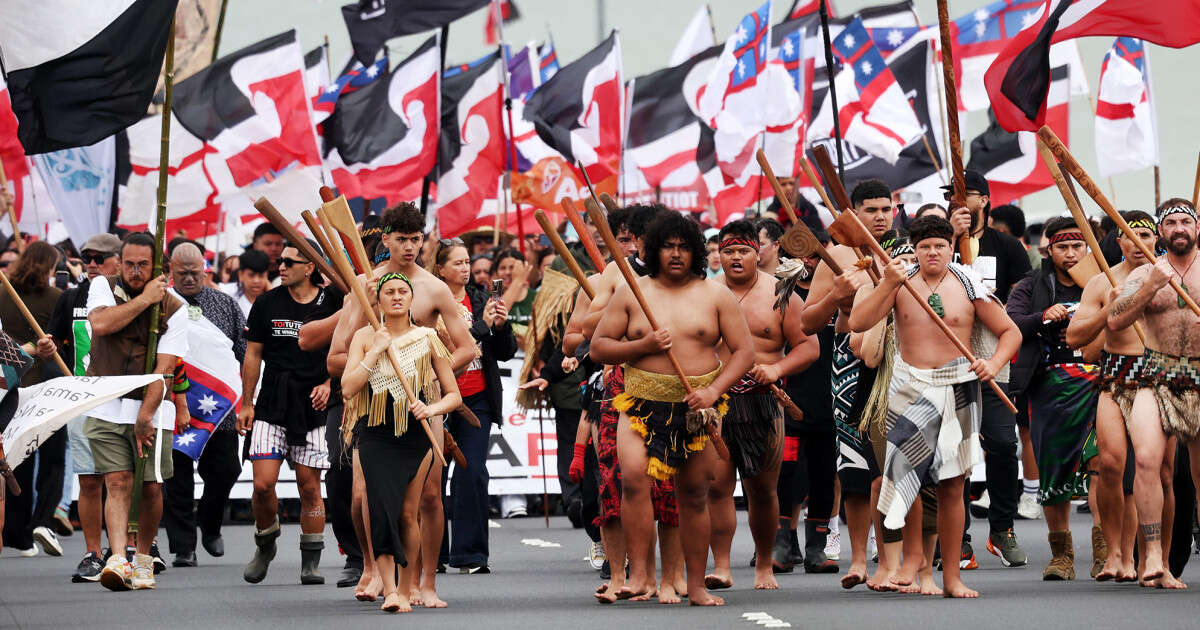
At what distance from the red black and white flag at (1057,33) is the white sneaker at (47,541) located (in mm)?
7795

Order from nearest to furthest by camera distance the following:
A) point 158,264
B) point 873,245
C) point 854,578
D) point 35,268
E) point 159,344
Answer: point 873,245 → point 854,578 → point 158,264 → point 159,344 → point 35,268

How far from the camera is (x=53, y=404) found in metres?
10.6

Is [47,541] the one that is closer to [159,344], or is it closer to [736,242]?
[159,344]

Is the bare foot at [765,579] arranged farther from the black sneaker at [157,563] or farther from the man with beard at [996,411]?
the black sneaker at [157,563]

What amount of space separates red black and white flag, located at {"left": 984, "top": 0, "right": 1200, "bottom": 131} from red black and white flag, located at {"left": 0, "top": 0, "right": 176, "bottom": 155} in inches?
188

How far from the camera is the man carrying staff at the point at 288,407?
469 inches

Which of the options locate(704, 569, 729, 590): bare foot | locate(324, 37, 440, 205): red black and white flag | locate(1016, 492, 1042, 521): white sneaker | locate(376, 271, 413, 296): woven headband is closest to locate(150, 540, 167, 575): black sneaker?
locate(376, 271, 413, 296): woven headband

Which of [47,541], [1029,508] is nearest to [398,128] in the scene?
[47,541]

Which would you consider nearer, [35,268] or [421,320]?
[421,320]

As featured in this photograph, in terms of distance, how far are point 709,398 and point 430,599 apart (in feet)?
5.85

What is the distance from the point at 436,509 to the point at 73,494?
7961mm

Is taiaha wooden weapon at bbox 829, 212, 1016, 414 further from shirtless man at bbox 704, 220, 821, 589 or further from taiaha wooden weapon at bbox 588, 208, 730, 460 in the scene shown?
taiaha wooden weapon at bbox 588, 208, 730, 460

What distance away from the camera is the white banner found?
1031 centimetres

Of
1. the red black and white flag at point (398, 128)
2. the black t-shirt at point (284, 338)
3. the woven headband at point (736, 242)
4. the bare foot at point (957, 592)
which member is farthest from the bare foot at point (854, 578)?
the red black and white flag at point (398, 128)
